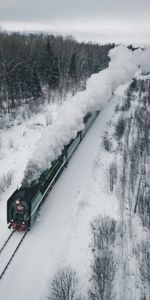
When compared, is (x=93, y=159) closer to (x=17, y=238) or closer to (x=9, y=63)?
(x=17, y=238)

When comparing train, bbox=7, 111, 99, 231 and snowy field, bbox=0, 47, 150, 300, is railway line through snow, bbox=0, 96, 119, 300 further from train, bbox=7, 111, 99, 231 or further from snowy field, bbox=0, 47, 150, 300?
train, bbox=7, 111, 99, 231

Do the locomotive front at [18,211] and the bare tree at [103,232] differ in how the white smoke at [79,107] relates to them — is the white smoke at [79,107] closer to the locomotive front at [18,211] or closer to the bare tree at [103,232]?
the locomotive front at [18,211]

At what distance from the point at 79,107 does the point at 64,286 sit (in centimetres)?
1951

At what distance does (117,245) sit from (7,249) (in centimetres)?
699

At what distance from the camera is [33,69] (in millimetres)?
50719

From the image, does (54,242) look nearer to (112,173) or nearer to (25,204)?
(25,204)

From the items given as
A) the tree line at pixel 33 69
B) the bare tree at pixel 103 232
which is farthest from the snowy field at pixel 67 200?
the tree line at pixel 33 69

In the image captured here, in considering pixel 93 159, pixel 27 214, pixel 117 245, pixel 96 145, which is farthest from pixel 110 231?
pixel 96 145

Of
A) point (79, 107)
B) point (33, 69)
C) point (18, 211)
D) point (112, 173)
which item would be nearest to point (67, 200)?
point (18, 211)

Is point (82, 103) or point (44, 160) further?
point (82, 103)

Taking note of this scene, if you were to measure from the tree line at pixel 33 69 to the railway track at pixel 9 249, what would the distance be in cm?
2834

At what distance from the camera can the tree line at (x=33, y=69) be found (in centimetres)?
4709

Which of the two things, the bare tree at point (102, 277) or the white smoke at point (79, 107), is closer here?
the bare tree at point (102, 277)

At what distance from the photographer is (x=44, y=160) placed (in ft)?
68.0
